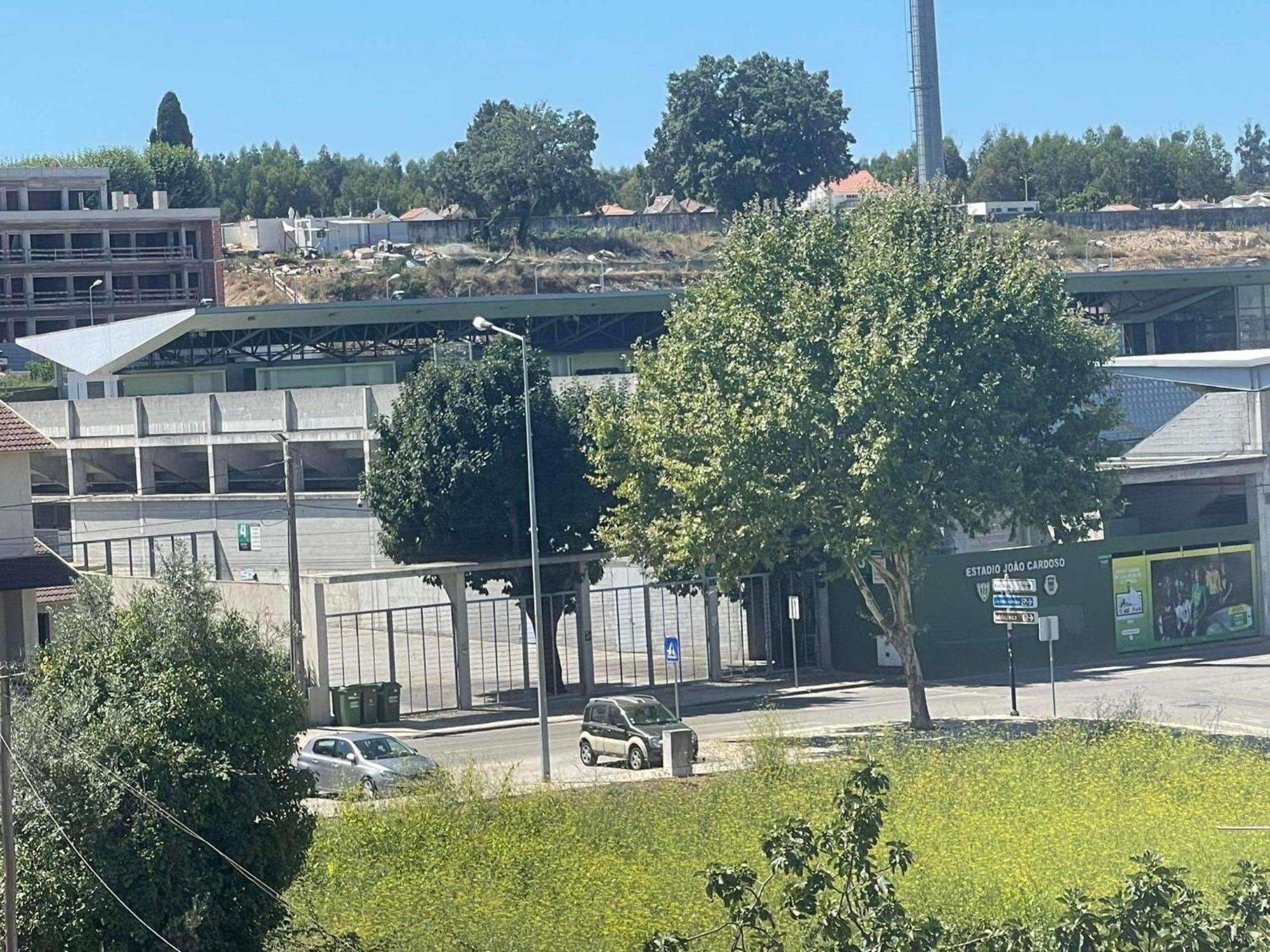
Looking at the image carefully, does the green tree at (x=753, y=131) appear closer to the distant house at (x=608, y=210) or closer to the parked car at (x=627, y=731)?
the distant house at (x=608, y=210)

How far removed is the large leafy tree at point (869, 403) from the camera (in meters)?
34.0

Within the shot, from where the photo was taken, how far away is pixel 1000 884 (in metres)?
20.5

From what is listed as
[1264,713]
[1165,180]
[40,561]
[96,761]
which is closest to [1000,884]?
[96,761]

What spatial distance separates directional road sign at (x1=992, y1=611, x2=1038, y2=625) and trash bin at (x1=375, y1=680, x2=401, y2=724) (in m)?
13.5

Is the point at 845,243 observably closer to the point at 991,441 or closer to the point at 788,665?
the point at 991,441

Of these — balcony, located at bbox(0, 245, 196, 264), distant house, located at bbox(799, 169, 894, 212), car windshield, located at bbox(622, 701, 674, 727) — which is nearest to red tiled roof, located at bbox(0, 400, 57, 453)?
car windshield, located at bbox(622, 701, 674, 727)

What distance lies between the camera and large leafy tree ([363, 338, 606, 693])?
41125mm

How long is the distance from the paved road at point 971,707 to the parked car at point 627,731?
1.33 feet

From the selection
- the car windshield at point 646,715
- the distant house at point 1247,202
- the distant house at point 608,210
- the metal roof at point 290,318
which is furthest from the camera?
the distant house at point 1247,202

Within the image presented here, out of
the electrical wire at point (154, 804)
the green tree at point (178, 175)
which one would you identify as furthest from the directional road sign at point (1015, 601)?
the green tree at point (178, 175)

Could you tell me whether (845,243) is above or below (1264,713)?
above

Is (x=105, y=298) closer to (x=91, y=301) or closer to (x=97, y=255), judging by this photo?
(x=97, y=255)

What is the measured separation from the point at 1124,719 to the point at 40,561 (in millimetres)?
21702

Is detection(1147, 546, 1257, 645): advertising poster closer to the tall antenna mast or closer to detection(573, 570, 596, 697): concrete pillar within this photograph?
detection(573, 570, 596, 697): concrete pillar
